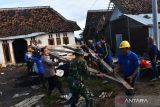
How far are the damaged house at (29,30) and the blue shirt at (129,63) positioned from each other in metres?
25.0

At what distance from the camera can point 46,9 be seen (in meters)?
38.6

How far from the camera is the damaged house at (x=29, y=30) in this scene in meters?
33.6

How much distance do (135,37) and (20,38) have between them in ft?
40.5

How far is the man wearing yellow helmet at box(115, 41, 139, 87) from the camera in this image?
27.5 feet

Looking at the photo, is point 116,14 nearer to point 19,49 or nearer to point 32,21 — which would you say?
point 32,21

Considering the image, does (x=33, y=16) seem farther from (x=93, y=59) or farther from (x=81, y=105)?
(x=81, y=105)

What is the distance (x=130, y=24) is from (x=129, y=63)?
18.5 metres

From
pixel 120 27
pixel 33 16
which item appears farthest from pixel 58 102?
pixel 33 16

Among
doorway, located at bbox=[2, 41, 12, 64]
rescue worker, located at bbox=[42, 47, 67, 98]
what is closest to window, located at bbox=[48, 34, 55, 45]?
doorway, located at bbox=[2, 41, 12, 64]

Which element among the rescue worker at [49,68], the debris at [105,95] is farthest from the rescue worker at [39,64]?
the debris at [105,95]

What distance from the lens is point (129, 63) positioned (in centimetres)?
858

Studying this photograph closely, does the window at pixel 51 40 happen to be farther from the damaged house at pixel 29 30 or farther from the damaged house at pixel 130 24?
the damaged house at pixel 130 24

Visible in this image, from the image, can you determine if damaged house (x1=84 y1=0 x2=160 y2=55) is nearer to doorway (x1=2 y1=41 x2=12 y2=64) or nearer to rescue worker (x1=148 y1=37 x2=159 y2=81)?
doorway (x1=2 y1=41 x2=12 y2=64)

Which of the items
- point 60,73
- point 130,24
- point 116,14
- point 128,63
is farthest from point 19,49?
point 128,63
